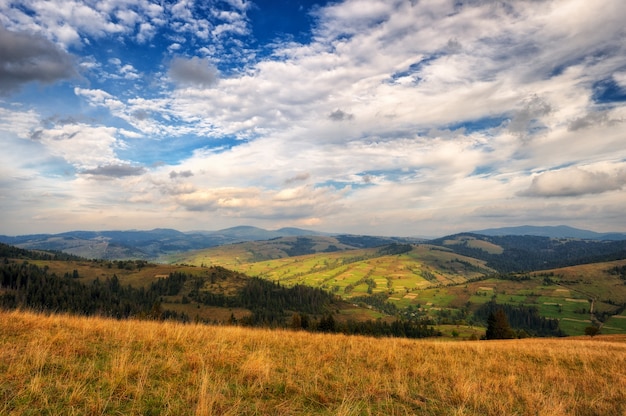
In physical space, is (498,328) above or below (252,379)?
below

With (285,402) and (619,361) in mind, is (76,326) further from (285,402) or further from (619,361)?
(619,361)

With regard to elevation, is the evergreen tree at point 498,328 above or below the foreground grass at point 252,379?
below

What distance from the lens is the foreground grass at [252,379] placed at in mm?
5766

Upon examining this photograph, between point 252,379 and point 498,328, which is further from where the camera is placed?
point 498,328

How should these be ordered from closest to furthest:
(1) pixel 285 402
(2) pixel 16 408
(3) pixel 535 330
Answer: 1. (2) pixel 16 408
2. (1) pixel 285 402
3. (3) pixel 535 330

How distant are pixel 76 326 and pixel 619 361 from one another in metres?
22.9

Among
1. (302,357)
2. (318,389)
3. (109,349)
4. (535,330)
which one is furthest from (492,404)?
(535,330)

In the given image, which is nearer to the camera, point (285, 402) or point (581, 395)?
point (285, 402)

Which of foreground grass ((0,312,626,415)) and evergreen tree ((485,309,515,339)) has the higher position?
foreground grass ((0,312,626,415))

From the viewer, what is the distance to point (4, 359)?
697 cm

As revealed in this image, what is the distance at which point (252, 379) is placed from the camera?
25.4 ft

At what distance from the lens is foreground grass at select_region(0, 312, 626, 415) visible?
227 inches

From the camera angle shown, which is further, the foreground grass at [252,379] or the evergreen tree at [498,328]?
the evergreen tree at [498,328]

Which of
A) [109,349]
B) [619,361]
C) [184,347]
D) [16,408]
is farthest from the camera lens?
[619,361]
